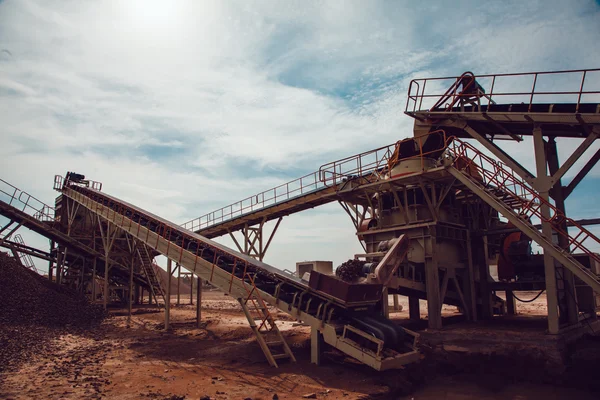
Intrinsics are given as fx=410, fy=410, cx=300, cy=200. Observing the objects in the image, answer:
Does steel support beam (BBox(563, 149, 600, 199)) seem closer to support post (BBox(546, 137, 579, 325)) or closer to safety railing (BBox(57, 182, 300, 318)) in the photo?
support post (BBox(546, 137, 579, 325))

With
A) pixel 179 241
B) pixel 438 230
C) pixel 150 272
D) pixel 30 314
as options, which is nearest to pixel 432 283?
pixel 438 230

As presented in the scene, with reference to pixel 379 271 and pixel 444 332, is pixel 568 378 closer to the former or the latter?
pixel 444 332

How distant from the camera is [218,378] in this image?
29.8 ft

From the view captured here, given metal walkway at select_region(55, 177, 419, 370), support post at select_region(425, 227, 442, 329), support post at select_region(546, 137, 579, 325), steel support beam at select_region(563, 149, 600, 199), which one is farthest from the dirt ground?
steel support beam at select_region(563, 149, 600, 199)

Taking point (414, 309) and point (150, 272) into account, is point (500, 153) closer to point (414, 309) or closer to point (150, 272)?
point (414, 309)

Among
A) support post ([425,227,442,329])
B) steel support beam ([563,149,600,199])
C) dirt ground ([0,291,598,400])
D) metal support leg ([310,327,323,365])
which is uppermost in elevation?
steel support beam ([563,149,600,199])

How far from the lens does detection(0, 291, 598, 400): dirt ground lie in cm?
795

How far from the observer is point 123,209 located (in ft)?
64.3

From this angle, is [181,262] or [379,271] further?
[181,262]

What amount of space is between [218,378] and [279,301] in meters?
2.69

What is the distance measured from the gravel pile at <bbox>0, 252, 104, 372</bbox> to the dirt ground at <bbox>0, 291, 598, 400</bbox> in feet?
1.77

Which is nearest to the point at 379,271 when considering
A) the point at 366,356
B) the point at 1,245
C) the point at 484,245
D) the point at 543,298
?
the point at 366,356

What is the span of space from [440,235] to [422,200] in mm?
1334

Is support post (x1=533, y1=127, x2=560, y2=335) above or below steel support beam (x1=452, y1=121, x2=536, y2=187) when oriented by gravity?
below
